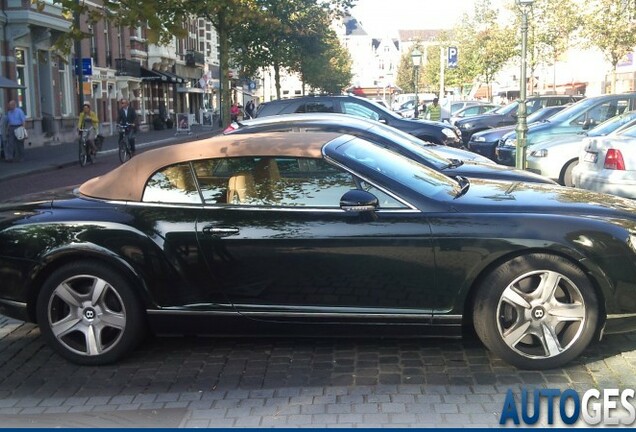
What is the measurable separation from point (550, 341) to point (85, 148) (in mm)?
18975

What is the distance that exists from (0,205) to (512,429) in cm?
397

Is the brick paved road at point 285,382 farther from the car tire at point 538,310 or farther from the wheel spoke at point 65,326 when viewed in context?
the wheel spoke at point 65,326

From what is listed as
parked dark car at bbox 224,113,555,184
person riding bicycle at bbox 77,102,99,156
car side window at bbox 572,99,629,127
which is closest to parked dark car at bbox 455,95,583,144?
car side window at bbox 572,99,629,127

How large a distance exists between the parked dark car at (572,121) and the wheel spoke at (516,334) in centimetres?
987

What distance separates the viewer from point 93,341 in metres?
4.80

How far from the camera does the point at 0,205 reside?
5.38 meters

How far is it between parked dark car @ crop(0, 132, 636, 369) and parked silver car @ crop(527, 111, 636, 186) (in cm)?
728

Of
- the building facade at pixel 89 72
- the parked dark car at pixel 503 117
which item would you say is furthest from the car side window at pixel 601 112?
the building facade at pixel 89 72

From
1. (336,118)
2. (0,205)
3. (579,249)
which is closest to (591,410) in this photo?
(579,249)

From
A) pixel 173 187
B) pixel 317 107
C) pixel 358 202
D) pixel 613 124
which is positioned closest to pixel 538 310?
pixel 358 202

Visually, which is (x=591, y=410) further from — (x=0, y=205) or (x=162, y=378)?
(x=0, y=205)

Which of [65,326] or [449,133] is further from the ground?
[449,133]

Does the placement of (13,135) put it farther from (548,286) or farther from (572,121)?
(548,286)

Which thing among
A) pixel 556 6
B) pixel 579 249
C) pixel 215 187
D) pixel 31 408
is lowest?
pixel 31 408
